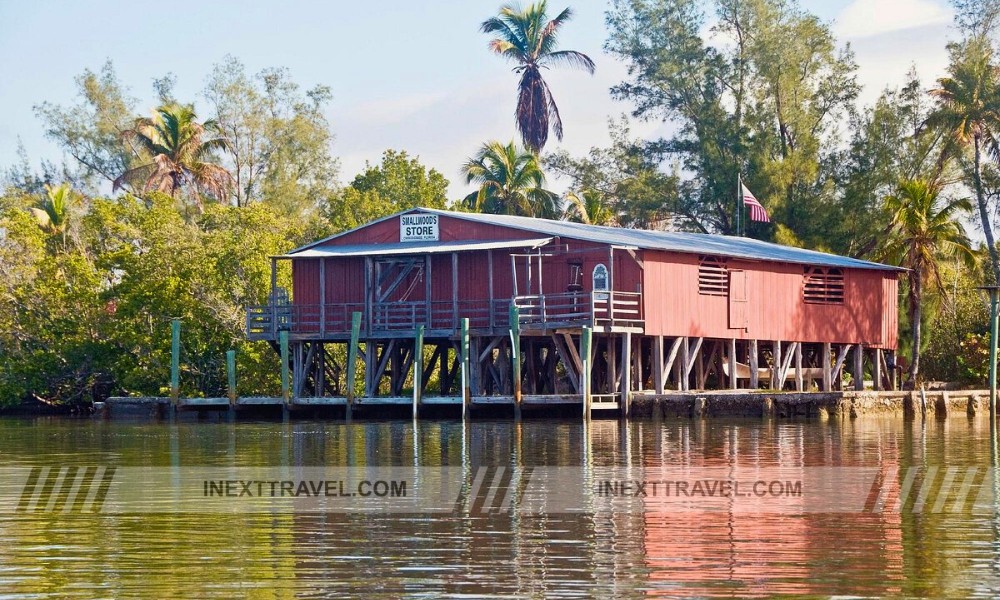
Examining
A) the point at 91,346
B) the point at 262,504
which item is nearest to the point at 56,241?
the point at 91,346

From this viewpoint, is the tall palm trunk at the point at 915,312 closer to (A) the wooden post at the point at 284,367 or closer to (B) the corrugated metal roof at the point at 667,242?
(B) the corrugated metal roof at the point at 667,242

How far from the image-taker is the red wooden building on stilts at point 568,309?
3953 cm

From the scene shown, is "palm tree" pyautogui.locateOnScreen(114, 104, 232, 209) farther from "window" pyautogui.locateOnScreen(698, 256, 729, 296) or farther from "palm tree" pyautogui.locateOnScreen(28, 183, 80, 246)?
"window" pyautogui.locateOnScreen(698, 256, 729, 296)

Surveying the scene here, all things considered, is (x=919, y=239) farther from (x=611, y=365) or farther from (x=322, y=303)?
(x=322, y=303)

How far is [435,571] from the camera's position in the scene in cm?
1198

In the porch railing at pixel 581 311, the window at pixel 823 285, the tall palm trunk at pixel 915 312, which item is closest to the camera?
the porch railing at pixel 581 311

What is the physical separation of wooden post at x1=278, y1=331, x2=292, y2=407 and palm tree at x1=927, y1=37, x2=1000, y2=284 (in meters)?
25.8

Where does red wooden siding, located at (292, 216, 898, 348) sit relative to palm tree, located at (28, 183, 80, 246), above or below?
below

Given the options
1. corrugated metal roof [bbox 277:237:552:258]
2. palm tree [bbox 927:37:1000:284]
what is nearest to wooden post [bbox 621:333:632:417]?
corrugated metal roof [bbox 277:237:552:258]

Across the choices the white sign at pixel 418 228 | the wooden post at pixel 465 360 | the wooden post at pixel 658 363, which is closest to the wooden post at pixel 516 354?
the wooden post at pixel 465 360

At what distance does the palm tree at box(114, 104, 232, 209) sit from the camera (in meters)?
68.7

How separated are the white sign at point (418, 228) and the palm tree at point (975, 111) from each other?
847 inches

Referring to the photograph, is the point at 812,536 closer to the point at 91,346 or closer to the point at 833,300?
the point at 833,300

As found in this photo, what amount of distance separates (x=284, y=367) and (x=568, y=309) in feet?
26.9
